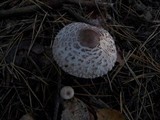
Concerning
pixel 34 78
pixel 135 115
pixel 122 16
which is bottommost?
pixel 135 115

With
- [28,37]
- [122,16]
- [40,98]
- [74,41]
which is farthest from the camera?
[122,16]

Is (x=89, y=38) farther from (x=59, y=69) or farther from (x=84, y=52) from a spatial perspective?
(x=59, y=69)

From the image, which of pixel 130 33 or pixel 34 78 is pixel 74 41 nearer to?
pixel 34 78

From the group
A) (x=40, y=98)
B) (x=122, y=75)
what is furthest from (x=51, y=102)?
(x=122, y=75)

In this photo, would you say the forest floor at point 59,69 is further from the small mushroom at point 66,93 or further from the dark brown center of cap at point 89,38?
the dark brown center of cap at point 89,38

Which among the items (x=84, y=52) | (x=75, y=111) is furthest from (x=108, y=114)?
(x=84, y=52)

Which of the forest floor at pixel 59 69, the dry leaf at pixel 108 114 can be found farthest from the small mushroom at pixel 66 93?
the dry leaf at pixel 108 114
